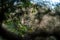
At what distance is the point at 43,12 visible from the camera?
8094 millimetres

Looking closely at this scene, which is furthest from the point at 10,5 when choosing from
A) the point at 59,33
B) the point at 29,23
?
the point at 29,23

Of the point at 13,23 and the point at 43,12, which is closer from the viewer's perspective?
the point at 13,23

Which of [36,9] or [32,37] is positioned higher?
[36,9]

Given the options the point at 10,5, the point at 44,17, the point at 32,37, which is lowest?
the point at 32,37

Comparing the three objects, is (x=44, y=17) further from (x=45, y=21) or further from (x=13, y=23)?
(x=13, y=23)

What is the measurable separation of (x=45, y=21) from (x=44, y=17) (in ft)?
0.79

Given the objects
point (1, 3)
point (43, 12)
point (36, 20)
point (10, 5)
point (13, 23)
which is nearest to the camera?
point (1, 3)

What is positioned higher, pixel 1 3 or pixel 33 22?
pixel 1 3

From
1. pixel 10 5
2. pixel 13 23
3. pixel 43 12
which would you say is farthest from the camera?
pixel 43 12

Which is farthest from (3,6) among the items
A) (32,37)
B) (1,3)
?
(32,37)

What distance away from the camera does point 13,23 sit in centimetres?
732

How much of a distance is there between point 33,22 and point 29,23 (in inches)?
9.3

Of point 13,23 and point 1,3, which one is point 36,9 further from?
point 1,3

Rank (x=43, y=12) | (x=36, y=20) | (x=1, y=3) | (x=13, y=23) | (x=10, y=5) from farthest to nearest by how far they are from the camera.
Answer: (x=36, y=20) → (x=43, y=12) → (x=13, y=23) → (x=10, y=5) → (x=1, y=3)
